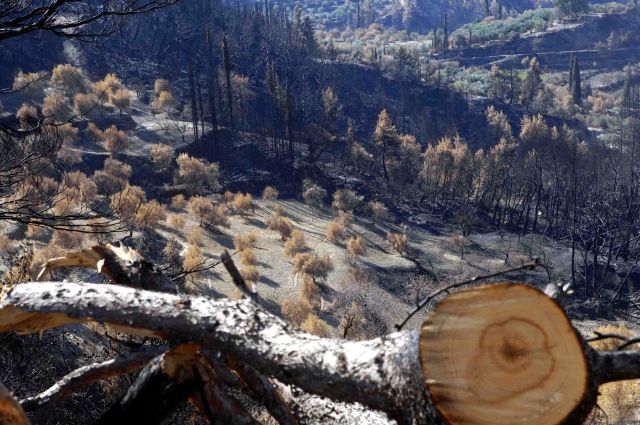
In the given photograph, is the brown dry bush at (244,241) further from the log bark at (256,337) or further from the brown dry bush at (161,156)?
the log bark at (256,337)

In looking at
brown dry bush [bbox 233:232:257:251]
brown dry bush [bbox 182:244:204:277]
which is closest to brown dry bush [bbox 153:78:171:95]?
brown dry bush [bbox 233:232:257:251]

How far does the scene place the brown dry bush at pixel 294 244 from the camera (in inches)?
1116

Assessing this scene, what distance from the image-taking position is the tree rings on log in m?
2.09

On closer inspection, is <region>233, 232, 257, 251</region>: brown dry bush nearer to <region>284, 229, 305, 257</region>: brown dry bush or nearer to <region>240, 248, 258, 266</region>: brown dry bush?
<region>240, 248, 258, 266</region>: brown dry bush

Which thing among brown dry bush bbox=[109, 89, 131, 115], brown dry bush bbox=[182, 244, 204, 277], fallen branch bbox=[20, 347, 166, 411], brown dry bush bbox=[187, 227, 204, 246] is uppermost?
fallen branch bbox=[20, 347, 166, 411]

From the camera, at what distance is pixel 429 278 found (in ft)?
94.1

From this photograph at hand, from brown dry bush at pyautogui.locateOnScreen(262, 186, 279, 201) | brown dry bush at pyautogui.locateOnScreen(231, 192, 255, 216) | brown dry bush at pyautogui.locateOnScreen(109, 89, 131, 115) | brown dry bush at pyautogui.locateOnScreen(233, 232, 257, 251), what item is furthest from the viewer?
brown dry bush at pyautogui.locateOnScreen(109, 89, 131, 115)

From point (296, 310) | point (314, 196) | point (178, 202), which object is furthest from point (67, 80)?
point (296, 310)

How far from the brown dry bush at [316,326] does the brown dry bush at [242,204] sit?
13283mm

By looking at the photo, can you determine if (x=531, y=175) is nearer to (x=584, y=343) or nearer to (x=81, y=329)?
(x=81, y=329)

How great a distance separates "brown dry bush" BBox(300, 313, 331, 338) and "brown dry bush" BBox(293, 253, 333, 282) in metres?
4.09

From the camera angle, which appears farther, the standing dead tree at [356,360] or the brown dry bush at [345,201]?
the brown dry bush at [345,201]

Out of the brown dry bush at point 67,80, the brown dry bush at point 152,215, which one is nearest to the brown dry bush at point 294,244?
the brown dry bush at point 152,215

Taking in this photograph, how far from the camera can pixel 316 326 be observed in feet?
66.9
